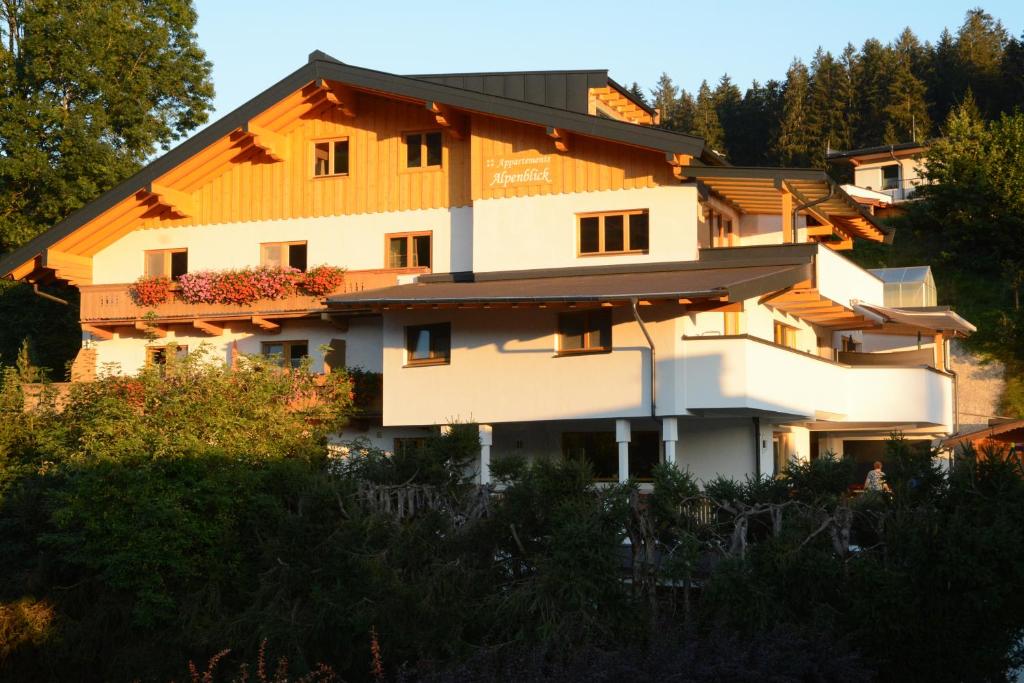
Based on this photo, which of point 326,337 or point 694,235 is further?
point 326,337

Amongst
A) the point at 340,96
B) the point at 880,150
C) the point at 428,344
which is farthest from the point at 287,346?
the point at 880,150

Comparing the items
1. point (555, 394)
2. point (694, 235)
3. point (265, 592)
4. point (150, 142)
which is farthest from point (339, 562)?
point (150, 142)

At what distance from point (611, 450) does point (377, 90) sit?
9038 millimetres

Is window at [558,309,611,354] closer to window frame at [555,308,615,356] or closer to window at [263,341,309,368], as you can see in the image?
window frame at [555,308,615,356]

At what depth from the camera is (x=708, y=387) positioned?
80.2ft

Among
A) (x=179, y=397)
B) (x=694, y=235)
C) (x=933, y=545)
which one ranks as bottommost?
(x=933, y=545)

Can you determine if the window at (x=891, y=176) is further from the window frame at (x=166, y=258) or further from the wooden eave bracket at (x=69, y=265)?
the wooden eave bracket at (x=69, y=265)

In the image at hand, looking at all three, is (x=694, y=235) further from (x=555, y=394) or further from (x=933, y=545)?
(x=933, y=545)

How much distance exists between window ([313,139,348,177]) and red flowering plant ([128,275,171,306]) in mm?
4250

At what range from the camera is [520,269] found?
27.1 metres

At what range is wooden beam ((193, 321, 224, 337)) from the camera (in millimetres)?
29922

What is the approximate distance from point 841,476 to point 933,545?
2547mm

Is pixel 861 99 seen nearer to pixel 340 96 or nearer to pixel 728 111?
pixel 728 111

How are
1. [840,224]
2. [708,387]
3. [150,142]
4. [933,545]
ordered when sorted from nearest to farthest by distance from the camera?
[933,545], [708,387], [840,224], [150,142]
